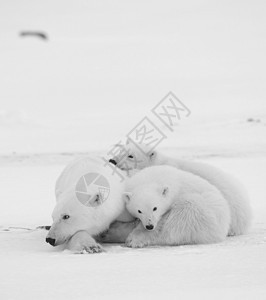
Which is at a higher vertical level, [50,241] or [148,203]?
[148,203]

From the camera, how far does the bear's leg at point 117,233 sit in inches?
189

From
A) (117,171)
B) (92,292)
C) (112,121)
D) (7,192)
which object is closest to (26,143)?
(112,121)

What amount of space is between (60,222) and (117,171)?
95 cm

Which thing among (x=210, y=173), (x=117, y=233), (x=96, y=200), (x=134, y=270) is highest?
(x=210, y=173)

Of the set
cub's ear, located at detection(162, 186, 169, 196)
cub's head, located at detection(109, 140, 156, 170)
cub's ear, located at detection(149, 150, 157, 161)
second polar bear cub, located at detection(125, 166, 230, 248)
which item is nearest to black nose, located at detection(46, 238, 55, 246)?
second polar bear cub, located at detection(125, 166, 230, 248)

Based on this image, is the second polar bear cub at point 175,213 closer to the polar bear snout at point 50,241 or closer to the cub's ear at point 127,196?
the cub's ear at point 127,196

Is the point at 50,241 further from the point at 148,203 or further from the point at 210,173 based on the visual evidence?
the point at 210,173

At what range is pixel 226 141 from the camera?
17469mm

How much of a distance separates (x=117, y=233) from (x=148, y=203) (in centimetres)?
40

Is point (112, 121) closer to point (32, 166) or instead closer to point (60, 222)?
point (32, 166)

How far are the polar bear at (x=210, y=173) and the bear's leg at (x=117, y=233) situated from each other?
833 mm

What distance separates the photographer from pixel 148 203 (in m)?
4.57

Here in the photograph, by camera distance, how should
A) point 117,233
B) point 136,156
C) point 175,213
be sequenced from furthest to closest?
point 136,156, point 117,233, point 175,213

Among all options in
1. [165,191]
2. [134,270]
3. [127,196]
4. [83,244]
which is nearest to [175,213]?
[165,191]
